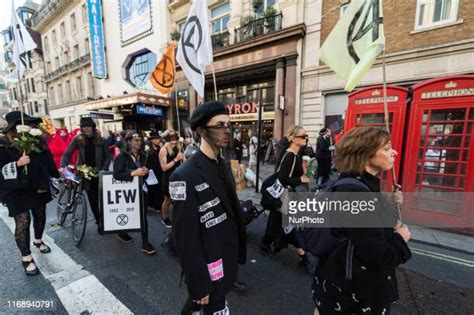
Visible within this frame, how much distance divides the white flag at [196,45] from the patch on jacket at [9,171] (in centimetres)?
325

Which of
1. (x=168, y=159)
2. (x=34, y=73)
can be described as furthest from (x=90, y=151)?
(x=34, y=73)

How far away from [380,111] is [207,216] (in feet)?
15.1

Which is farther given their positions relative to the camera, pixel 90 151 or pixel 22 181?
pixel 90 151

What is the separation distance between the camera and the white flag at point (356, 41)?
229cm

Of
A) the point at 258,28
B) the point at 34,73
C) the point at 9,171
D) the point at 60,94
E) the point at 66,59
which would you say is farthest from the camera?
the point at 34,73

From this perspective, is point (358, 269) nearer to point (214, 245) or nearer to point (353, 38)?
A: point (214, 245)

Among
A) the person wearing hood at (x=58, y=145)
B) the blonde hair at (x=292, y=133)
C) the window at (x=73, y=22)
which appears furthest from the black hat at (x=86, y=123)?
the window at (x=73, y=22)

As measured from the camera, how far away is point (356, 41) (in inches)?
97.4

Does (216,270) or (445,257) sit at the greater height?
(216,270)

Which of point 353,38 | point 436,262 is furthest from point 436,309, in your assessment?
point 353,38

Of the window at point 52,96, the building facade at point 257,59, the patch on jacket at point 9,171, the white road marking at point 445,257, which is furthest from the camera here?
the window at point 52,96

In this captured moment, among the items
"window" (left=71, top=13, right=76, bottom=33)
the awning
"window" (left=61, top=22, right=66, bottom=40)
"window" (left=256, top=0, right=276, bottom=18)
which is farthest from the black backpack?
"window" (left=61, top=22, right=66, bottom=40)

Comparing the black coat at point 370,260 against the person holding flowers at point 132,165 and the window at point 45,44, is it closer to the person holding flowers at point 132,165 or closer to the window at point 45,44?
the person holding flowers at point 132,165

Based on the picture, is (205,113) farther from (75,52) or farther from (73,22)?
(73,22)
